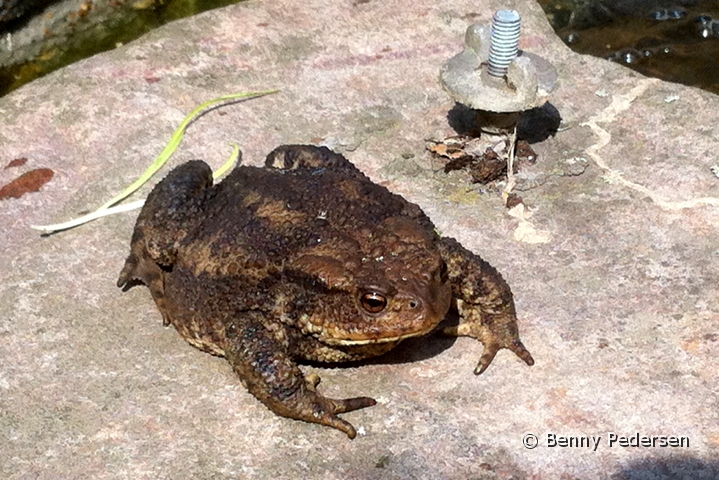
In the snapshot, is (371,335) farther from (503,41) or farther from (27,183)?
(27,183)

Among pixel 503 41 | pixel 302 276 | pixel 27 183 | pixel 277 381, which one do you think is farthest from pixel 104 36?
pixel 277 381

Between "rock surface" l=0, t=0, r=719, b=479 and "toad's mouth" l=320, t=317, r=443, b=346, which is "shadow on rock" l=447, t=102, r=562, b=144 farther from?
"toad's mouth" l=320, t=317, r=443, b=346

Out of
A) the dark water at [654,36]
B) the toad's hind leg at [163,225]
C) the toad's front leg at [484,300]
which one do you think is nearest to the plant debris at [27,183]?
the toad's hind leg at [163,225]

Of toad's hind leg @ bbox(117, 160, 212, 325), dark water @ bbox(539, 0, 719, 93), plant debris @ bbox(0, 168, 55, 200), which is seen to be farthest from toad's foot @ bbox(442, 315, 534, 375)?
dark water @ bbox(539, 0, 719, 93)

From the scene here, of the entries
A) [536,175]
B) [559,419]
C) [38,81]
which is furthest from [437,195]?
[38,81]

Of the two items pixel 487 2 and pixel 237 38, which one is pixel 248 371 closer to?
pixel 237 38

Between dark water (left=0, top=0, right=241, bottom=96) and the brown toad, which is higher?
the brown toad
